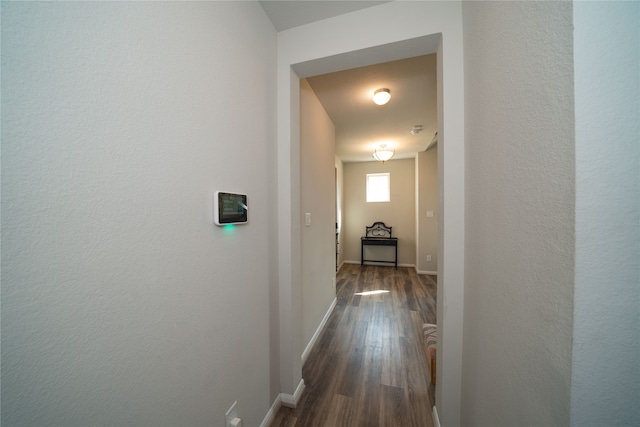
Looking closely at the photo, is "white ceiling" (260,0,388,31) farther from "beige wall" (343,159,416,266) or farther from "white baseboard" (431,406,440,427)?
"beige wall" (343,159,416,266)

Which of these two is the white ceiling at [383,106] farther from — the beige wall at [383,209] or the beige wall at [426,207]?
the beige wall at [383,209]

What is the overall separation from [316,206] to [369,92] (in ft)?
4.29

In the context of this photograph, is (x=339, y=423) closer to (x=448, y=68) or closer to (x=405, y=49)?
(x=448, y=68)

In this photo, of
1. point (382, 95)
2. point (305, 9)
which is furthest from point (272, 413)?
point (382, 95)

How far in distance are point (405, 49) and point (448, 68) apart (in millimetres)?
316

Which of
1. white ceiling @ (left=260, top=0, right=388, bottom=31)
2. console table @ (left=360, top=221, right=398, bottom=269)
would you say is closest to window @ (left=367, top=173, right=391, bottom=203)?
console table @ (left=360, top=221, right=398, bottom=269)

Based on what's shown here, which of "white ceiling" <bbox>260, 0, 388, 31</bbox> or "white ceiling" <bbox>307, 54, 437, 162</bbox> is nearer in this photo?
"white ceiling" <bbox>260, 0, 388, 31</bbox>

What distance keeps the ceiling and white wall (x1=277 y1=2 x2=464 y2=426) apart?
9 cm

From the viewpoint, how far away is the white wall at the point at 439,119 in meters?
1.14

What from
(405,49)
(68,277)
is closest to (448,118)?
(405,49)

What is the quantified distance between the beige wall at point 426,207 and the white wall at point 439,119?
12.1 feet

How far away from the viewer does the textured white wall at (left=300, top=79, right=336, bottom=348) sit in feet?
6.57

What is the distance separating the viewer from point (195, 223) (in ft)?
2.76

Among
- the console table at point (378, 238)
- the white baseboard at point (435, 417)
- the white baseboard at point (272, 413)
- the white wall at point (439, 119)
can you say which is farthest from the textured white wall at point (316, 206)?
the console table at point (378, 238)
